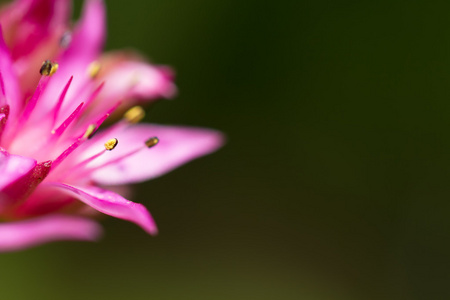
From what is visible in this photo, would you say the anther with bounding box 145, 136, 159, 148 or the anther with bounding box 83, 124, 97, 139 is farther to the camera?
the anther with bounding box 145, 136, 159, 148

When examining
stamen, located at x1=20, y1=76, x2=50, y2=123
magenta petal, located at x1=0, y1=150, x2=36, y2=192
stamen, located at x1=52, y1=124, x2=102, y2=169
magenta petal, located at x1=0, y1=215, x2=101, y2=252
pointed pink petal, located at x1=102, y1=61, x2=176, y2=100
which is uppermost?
pointed pink petal, located at x1=102, y1=61, x2=176, y2=100

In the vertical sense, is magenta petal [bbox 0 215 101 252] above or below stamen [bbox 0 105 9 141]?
below

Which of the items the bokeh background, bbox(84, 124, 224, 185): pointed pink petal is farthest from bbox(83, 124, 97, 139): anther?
the bokeh background

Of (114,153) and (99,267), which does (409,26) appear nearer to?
(99,267)

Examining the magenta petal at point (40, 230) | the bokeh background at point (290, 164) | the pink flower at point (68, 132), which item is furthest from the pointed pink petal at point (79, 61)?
the bokeh background at point (290, 164)

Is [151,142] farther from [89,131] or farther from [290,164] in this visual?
[290,164]

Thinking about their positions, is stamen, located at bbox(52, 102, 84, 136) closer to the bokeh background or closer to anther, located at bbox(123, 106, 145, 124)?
anther, located at bbox(123, 106, 145, 124)

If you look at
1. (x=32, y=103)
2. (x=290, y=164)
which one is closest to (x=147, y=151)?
(x=32, y=103)

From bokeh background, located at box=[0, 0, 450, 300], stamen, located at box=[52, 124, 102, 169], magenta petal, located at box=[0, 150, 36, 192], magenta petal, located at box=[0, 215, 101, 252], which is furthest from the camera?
bokeh background, located at box=[0, 0, 450, 300]
